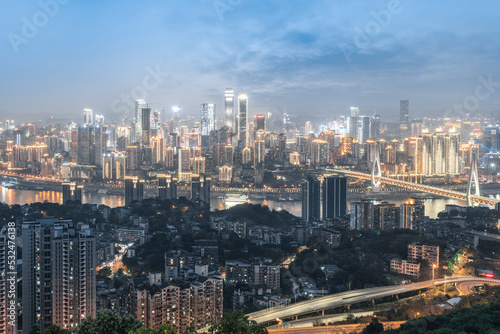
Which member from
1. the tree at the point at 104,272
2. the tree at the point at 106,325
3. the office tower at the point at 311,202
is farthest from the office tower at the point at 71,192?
the tree at the point at 106,325

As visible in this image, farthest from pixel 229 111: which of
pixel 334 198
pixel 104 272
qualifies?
pixel 104 272

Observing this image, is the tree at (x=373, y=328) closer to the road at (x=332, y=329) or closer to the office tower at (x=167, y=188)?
the road at (x=332, y=329)

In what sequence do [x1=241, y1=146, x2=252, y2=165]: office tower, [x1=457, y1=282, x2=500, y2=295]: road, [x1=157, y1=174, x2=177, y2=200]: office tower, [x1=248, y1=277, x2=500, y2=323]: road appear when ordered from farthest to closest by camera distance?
[x1=241, y1=146, x2=252, y2=165]: office tower, [x1=157, y1=174, x2=177, y2=200]: office tower, [x1=457, y1=282, x2=500, y2=295]: road, [x1=248, y1=277, x2=500, y2=323]: road

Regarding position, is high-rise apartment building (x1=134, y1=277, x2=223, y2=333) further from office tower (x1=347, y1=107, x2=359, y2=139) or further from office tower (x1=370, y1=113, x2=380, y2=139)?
office tower (x1=347, y1=107, x2=359, y2=139)

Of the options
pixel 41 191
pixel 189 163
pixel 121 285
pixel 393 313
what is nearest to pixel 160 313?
pixel 121 285

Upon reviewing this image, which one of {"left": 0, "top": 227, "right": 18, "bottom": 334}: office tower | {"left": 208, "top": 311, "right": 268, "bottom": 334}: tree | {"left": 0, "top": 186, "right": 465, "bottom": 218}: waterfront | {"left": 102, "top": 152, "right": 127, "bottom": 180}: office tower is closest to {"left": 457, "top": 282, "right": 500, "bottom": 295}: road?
{"left": 208, "top": 311, "right": 268, "bottom": 334}: tree

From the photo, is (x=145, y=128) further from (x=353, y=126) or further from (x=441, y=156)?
(x=441, y=156)

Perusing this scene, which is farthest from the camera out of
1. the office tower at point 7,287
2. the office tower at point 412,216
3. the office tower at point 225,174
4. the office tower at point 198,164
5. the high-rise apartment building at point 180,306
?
the office tower at point 198,164
